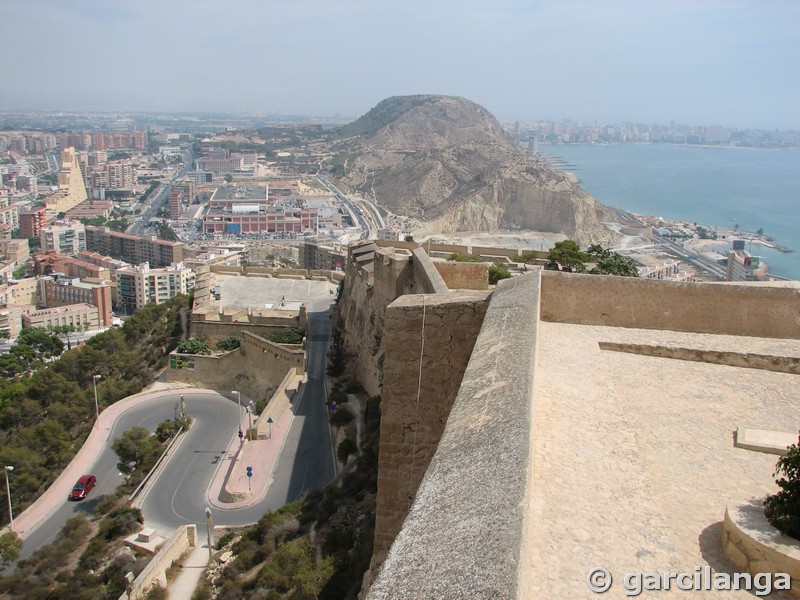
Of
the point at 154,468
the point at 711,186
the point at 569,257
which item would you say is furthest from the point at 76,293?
the point at 711,186

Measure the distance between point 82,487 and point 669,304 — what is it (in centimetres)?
1100

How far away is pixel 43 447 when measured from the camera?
48.4 feet

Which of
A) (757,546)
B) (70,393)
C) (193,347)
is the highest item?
(757,546)

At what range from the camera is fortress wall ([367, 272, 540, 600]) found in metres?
1.71

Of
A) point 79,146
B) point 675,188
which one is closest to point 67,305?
point 675,188

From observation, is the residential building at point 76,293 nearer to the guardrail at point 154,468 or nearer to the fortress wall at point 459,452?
the guardrail at point 154,468

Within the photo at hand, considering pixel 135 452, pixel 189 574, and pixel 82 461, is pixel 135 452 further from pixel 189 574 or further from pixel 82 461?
pixel 189 574

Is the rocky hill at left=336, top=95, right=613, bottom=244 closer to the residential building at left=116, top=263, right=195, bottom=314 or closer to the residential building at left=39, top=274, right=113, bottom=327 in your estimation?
the residential building at left=116, top=263, right=195, bottom=314

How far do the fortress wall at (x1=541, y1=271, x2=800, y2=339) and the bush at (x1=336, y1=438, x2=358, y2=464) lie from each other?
5928mm

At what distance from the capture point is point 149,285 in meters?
39.3

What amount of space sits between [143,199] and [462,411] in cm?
8312

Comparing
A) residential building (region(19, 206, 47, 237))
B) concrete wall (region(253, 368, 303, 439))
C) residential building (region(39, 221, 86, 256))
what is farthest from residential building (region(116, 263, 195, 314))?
concrete wall (region(253, 368, 303, 439))

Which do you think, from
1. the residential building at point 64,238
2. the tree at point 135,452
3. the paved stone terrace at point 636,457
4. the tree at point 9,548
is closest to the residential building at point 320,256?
the residential building at point 64,238

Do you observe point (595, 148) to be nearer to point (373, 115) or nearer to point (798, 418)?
point (373, 115)
